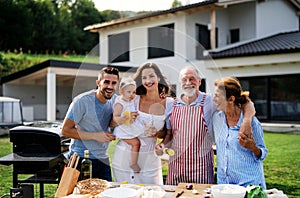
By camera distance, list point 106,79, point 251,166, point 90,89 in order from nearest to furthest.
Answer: point 251,166 < point 106,79 < point 90,89

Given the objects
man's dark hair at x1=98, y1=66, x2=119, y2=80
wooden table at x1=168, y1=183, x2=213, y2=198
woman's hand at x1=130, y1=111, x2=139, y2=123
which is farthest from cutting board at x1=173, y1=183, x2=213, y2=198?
man's dark hair at x1=98, y1=66, x2=119, y2=80

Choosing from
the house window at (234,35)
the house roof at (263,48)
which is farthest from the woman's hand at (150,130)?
the house window at (234,35)

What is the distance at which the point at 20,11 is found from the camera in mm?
27578

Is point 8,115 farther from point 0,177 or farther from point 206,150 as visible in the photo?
point 206,150

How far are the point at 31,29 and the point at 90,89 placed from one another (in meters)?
26.9

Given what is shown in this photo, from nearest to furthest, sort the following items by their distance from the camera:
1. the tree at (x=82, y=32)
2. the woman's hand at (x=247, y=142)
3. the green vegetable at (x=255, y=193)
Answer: the green vegetable at (x=255, y=193) → the woman's hand at (x=247, y=142) → the tree at (x=82, y=32)

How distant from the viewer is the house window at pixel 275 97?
1121 cm

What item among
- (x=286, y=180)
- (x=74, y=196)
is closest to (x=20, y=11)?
Answer: (x=286, y=180)

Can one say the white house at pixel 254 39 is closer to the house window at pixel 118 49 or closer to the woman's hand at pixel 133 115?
the house window at pixel 118 49

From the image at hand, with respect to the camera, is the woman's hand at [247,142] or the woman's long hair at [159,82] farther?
the woman's long hair at [159,82]

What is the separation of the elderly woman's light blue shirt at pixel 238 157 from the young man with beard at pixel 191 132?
0.13 metres

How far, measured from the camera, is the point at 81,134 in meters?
2.41

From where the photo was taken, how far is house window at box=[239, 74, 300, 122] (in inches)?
441

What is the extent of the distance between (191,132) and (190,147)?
0.10 meters
